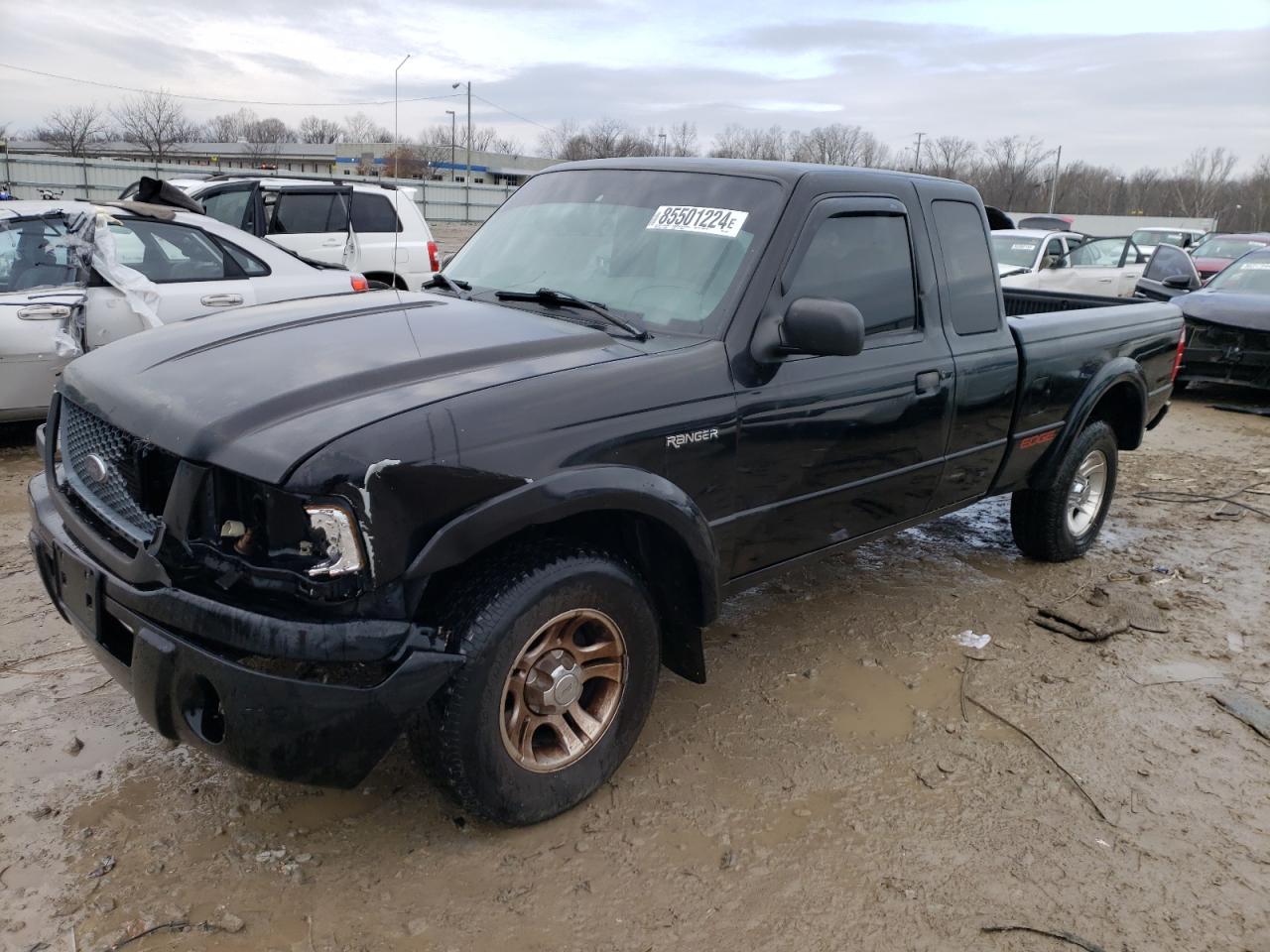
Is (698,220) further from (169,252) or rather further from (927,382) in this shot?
(169,252)

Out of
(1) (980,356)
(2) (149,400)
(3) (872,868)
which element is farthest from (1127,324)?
(2) (149,400)

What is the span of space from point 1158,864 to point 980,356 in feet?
6.98

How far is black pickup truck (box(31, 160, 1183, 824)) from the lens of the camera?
2.29m

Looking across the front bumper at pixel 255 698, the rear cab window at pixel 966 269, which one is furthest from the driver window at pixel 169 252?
the rear cab window at pixel 966 269

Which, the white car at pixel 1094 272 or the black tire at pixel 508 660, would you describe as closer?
the black tire at pixel 508 660

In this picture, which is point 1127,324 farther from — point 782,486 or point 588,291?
point 588,291

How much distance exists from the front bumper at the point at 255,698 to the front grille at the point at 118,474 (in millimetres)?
180

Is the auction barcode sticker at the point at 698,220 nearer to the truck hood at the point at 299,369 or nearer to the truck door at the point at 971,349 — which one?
the truck hood at the point at 299,369

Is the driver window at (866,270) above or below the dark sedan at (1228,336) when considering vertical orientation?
above

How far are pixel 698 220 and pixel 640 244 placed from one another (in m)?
0.23

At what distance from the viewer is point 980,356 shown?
409cm

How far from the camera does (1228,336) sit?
9703 mm

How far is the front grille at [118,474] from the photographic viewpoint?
2473 mm

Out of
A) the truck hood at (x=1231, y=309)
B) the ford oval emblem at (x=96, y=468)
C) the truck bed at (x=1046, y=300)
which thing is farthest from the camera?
the truck hood at (x=1231, y=309)
